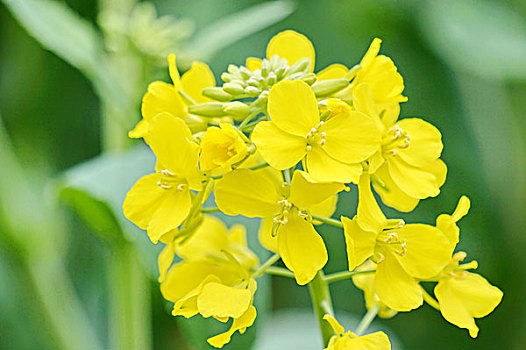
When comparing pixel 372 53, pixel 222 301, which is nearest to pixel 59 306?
pixel 222 301

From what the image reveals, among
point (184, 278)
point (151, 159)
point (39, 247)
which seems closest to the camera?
point (184, 278)

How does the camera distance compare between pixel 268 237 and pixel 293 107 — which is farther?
pixel 268 237

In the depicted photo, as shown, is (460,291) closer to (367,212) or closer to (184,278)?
(367,212)

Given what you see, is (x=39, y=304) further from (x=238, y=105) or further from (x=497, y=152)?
(x=497, y=152)

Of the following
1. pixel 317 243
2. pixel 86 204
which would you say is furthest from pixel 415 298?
pixel 86 204

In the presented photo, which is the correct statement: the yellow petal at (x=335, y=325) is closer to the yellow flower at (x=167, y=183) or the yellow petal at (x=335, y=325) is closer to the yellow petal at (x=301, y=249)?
the yellow petal at (x=301, y=249)

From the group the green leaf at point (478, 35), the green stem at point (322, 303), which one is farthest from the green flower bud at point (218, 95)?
the green leaf at point (478, 35)

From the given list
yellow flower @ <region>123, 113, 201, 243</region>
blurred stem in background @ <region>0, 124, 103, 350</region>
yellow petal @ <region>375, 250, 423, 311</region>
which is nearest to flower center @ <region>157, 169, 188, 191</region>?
yellow flower @ <region>123, 113, 201, 243</region>
